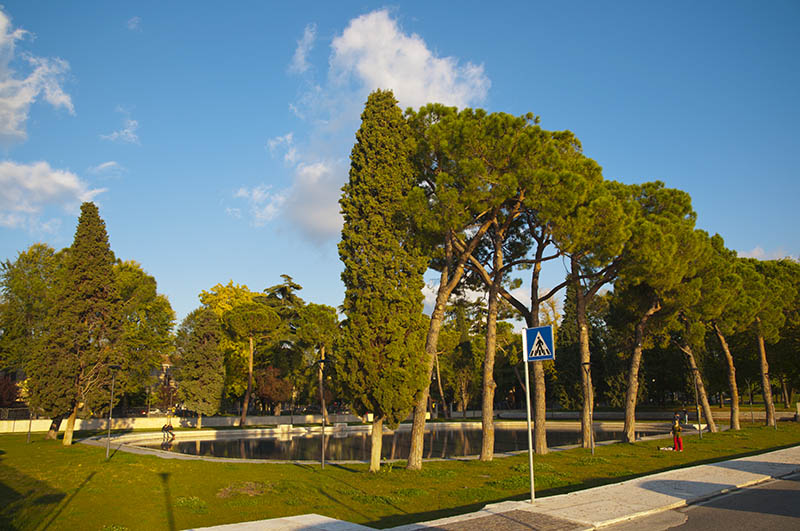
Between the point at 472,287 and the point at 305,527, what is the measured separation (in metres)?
17.3

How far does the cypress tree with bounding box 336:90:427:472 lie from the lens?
1661cm

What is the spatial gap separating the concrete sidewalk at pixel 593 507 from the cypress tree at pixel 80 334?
21011 mm

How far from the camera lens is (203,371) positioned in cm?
4106

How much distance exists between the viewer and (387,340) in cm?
1692

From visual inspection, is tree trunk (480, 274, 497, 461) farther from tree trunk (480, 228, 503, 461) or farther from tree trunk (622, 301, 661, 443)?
tree trunk (622, 301, 661, 443)

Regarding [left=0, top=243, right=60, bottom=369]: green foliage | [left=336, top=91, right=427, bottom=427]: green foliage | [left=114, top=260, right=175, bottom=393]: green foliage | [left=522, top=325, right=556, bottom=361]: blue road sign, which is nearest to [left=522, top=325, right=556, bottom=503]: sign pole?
[left=522, top=325, right=556, bottom=361]: blue road sign

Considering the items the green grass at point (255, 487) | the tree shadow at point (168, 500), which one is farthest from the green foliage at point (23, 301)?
the tree shadow at point (168, 500)

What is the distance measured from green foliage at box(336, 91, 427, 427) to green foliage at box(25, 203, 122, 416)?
16643 mm

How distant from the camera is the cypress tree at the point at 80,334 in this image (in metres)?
25.2

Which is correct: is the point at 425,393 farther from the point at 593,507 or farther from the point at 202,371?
the point at 202,371

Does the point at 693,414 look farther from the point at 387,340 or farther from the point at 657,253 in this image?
the point at 387,340

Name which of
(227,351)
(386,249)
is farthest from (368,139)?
(227,351)

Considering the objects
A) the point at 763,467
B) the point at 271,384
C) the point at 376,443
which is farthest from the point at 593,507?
the point at 271,384

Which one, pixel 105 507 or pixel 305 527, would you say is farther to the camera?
pixel 105 507
